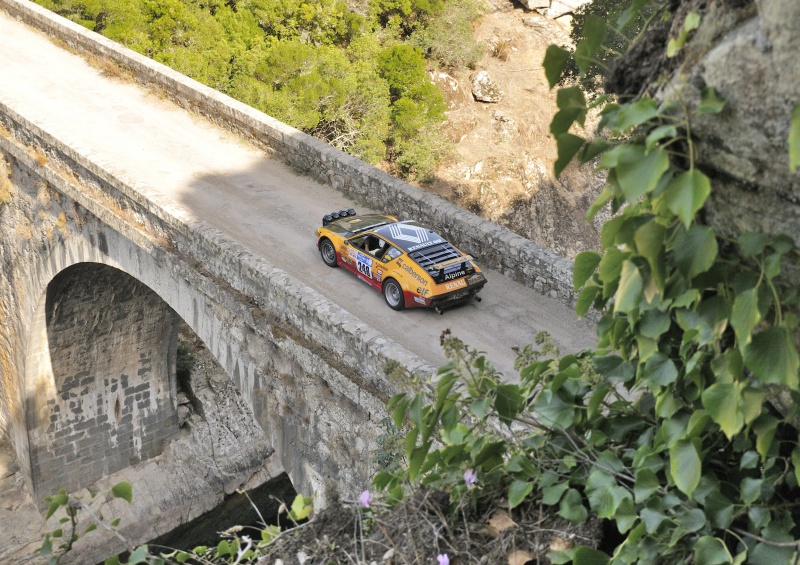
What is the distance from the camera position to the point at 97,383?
19.8m

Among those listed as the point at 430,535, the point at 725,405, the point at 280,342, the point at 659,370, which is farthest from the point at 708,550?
the point at 280,342

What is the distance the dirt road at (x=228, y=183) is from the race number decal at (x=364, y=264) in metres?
0.25

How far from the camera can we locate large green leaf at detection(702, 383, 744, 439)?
9.66 feet

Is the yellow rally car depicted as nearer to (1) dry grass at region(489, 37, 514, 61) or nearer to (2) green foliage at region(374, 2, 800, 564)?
(2) green foliage at region(374, 2, 800, 564)

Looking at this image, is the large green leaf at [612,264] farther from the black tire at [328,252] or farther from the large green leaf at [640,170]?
the black tire at [328,252]

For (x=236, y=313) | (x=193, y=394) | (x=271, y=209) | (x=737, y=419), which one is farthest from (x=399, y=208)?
(x=193, y=394)

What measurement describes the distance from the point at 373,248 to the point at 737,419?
7661mm

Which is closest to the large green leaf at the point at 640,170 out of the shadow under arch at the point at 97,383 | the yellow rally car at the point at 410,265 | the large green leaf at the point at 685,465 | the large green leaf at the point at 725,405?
the large green leaf at the point at 725,405

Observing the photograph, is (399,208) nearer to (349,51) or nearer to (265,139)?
(265,139)

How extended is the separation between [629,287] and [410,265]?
677cm

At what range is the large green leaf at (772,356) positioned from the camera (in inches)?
108

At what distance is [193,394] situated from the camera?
21281mm

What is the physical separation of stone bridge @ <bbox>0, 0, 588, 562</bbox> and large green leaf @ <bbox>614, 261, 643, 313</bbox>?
4.89ft

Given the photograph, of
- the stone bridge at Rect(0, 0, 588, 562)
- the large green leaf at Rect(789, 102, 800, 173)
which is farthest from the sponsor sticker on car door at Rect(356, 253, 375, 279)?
the large green leaf at Rect(789, 102, 800, 173)
